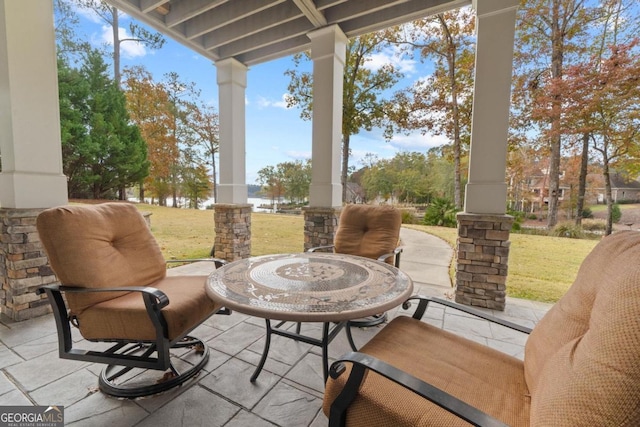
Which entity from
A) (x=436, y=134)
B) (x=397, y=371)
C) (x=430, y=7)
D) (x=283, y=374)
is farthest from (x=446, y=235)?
(x=397, y=371)

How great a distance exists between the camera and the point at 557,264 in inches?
176

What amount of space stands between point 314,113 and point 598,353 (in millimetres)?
3611

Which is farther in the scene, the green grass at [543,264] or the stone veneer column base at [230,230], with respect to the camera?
the stone veneer column base at [230,230]

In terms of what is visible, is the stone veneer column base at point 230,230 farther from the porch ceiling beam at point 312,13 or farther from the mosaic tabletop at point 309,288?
the porch ceiling beam at point 312,13

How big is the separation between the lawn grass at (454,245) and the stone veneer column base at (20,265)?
2.61 meters

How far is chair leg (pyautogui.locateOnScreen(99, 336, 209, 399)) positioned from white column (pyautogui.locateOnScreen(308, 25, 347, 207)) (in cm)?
247

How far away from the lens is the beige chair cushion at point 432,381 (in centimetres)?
91

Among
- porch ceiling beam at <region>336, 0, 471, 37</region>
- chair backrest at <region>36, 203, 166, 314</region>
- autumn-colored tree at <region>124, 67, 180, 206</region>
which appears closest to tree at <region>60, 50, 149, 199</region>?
autumn-colored tree at <region>124, 67, 180, 206</region>

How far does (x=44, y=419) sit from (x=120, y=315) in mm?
664

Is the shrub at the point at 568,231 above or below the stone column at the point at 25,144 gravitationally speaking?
below

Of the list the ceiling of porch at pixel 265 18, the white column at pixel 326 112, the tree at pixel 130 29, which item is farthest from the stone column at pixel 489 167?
the tree at pixel 130 29

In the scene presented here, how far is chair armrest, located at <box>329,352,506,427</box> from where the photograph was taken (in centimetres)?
76

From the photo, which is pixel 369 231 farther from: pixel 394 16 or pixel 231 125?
pixel 231 125

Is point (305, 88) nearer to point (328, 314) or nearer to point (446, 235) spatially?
point (446, 235)
